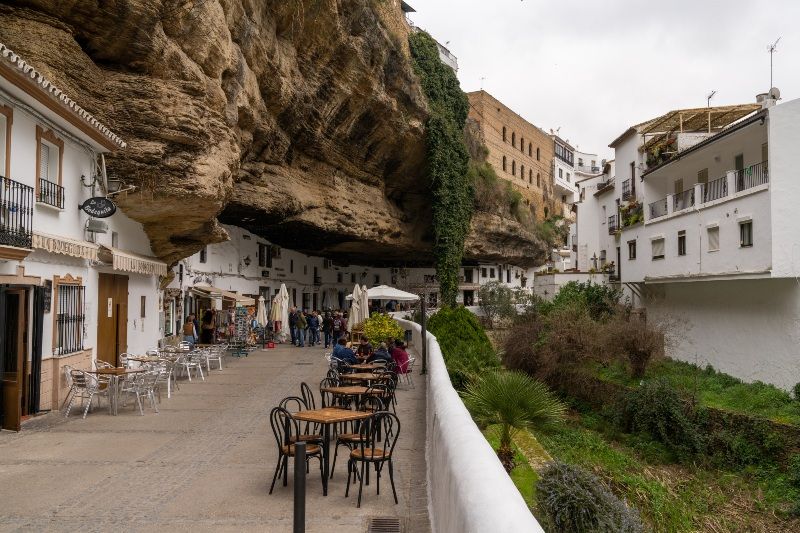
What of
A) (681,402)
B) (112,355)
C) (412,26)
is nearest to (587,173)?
(412,26)

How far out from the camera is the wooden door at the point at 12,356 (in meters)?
10.1

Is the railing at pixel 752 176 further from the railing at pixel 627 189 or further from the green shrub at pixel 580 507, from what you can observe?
the green shrub at pixel 580 507

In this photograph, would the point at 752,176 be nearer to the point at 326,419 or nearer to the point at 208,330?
the point at 326,419

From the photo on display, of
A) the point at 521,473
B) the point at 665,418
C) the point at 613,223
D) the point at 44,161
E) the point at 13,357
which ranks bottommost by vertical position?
the point at 665,418

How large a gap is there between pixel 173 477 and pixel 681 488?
40.4 feet

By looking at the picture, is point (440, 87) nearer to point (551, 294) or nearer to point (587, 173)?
point (551, 294)

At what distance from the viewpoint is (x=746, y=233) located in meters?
21.4

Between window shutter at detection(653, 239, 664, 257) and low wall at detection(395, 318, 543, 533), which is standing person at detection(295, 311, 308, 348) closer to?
window shutter at detection(653, 239, 664, 257)

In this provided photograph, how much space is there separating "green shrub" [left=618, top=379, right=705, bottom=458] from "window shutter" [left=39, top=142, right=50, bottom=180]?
1702 cm

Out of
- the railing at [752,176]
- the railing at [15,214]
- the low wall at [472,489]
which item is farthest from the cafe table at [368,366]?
the railing at [752,176]

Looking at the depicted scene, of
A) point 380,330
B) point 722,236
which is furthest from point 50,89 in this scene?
point 722,236

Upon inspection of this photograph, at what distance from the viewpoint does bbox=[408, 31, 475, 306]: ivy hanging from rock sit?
3391 cm

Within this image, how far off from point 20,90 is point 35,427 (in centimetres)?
554

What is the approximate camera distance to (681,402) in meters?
18.9
